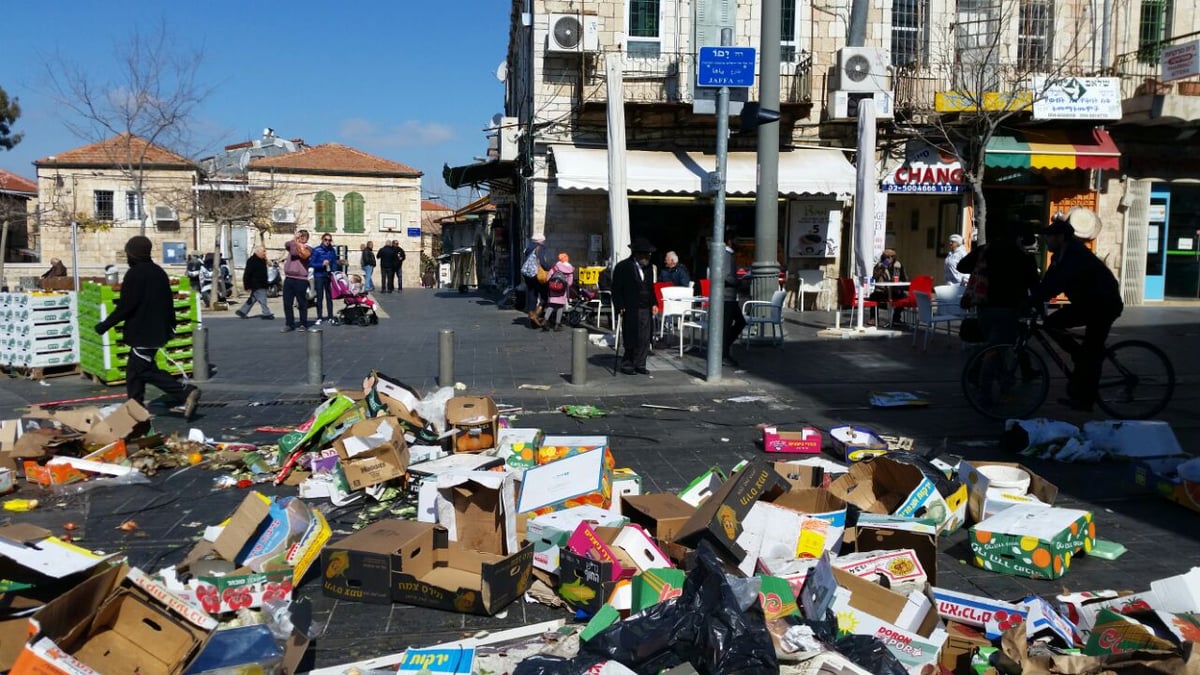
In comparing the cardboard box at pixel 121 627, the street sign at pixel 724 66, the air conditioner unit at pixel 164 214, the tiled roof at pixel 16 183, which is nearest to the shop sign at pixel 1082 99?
the street sign at pixel 724 66

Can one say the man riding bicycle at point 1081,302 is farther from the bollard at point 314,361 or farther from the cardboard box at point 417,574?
the bollard at point 314,361

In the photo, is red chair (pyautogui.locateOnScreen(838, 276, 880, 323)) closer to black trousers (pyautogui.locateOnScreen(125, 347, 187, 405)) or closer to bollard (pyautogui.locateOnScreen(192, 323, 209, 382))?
bollard (pyautogui.locateOnScreen(192, 323, 209, 382))

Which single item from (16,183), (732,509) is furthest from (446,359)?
(16,183)

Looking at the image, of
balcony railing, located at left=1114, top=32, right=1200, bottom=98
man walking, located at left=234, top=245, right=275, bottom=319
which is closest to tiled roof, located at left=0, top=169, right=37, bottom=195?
man walking, located at left=234, top=245, right=275, bottom=319

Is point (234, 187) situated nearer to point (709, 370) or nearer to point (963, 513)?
point (709, 370)

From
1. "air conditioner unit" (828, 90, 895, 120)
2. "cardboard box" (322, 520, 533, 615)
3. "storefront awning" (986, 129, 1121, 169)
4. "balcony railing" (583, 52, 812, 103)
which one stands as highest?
"balcony railing" (583, 52, 812, 103)

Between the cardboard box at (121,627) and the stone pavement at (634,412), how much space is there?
2.38 ft

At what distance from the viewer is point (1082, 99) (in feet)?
62.2

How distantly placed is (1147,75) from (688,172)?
1023 centimetres

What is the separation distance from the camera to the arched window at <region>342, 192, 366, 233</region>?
4394 centimetres

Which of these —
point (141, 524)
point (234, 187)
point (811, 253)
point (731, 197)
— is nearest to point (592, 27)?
point (731, 197)

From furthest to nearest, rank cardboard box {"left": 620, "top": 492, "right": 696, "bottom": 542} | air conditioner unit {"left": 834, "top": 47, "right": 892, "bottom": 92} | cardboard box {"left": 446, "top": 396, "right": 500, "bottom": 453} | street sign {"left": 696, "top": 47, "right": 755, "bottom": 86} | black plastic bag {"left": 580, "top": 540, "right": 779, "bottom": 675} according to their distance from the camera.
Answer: air conditioner unit {"left": 834, "top": 47, "right": 892, "bottom": 92}, street sign {"left": 696, "top": 47, "right": 755, "bottom": 86}, cardboard box {"left": 446, "top": 396, "right": 500, "bottom": 453}, cardboard box {"left": 620, "top": 492, "right": 696, "bottom": 542}, black plastic bag {"left": 580, "top": 540, "right": 779, "bottom": 675}

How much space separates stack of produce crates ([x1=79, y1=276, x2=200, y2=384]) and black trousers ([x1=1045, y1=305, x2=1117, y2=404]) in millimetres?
9267

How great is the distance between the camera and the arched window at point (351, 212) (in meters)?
43.9
